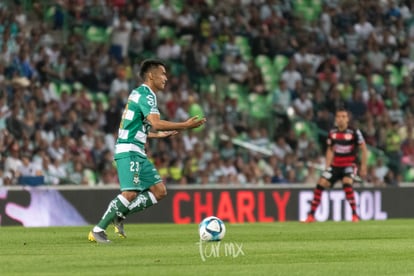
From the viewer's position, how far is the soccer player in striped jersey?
1345 cm

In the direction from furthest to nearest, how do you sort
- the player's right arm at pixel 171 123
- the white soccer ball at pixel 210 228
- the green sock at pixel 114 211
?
1. the green sock at pixel 114 211
2. the white soccer ball at pixel 210 228
3. the player's right arm at pixel 171 123

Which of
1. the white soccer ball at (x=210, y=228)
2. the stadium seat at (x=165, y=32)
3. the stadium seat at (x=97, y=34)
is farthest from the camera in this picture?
the stadium seat at (x=165, y=32)

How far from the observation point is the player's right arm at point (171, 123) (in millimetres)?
12680

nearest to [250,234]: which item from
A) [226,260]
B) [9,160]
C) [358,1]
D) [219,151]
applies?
[226,260]

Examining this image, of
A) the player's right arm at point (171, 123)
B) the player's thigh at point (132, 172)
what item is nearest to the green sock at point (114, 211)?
the player's thigh at point (132, 172)

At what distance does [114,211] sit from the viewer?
13430 mm

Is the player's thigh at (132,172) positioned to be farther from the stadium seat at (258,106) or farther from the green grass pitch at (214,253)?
the stadium seat at (258,106)

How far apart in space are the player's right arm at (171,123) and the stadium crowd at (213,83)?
8.65 meters

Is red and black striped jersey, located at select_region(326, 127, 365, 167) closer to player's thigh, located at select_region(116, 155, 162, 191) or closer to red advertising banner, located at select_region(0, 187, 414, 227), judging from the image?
red advertising banner, located at select_region(0, 187, 414, 227)

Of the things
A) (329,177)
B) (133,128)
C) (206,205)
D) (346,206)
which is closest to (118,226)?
(133,128)

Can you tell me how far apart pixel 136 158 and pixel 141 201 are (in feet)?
1.84

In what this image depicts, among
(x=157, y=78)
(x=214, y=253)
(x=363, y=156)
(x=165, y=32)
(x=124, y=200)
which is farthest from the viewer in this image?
(x=165, y=32)

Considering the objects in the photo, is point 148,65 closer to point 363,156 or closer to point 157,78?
point 157,78

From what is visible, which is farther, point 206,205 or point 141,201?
point 206,205
